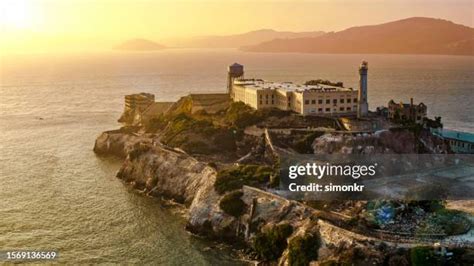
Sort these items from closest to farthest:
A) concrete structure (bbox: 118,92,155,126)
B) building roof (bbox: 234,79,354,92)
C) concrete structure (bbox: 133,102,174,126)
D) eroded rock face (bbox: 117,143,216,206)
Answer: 1. eroded rock face (bbox: 117,143,216,206)
2. building roof (bbox: 234,79,354,92)
3. concrete structure (bbox: 133,102,174,126)
4. concrete structure (bbox: 118,92,155,126)

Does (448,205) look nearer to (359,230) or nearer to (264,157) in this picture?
(359,230)

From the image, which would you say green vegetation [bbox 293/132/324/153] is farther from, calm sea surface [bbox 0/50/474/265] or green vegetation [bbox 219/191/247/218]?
calm sea surface [bbox 0/50/474/265]

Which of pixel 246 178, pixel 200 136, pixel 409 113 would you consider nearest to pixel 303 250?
pixel 246 178

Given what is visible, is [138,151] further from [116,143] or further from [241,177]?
[241,177]

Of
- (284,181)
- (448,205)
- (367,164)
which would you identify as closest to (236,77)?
(367,164)

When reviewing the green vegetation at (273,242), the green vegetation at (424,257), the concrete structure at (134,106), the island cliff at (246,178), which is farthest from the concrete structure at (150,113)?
the green vegetation at (424,257)

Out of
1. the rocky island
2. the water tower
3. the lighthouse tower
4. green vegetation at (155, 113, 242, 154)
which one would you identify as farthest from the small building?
the water tower

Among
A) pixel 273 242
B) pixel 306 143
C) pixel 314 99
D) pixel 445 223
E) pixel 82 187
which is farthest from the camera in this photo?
pixel 314 99
